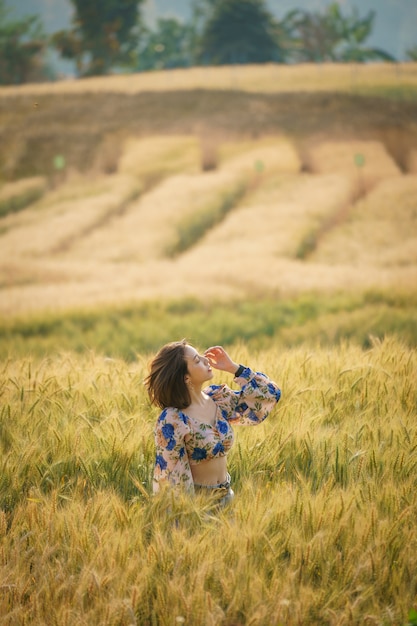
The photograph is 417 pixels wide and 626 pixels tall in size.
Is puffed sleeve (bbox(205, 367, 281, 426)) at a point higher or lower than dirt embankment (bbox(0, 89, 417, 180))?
higher

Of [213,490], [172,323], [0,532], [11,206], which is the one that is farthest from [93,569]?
[11,206]

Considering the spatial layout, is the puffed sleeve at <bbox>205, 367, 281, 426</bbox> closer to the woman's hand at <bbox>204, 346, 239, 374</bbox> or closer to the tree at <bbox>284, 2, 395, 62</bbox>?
the woman's hand at <bbox>204, 346, 239, 374</bbox>

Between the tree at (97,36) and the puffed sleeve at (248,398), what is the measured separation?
132 feet

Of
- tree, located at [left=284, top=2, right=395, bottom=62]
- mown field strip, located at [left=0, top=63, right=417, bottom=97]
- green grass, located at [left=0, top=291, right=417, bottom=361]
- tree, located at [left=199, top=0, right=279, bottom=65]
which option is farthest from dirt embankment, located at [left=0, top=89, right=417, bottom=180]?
tree, located at [left=284, top=2, right=395, bottom=62]

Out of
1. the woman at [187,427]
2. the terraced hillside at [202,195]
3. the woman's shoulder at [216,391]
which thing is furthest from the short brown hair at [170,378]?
the terraced hillside at [202,195]

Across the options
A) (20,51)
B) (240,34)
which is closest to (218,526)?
(240,34)

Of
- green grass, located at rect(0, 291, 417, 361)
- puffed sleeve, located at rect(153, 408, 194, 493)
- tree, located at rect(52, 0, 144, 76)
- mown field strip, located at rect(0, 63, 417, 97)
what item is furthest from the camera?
tree, located at rect(52, 0, 144, 76)

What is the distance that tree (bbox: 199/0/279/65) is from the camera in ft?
138

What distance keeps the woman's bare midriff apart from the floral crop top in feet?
0.08

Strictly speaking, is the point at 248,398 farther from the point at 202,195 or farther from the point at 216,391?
the point at 202,195

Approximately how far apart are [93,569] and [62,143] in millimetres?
24532

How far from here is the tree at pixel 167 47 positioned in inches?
2255

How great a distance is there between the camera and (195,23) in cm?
6216

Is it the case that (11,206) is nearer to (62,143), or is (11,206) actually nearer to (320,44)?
(62,143)
